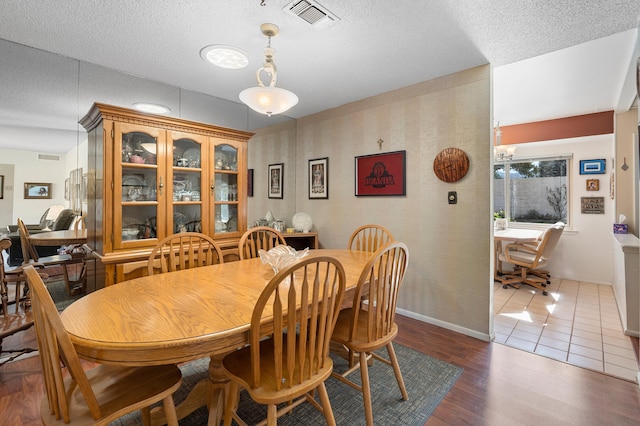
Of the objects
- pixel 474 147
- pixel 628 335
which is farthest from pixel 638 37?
pixel 628 335

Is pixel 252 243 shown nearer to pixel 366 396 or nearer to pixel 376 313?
pixel 376 313

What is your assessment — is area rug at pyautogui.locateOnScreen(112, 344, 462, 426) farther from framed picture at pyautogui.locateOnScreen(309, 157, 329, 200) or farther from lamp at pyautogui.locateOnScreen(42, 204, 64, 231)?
framed picture at pyautogui.locateOnScreen(309, 157, 329, 200)

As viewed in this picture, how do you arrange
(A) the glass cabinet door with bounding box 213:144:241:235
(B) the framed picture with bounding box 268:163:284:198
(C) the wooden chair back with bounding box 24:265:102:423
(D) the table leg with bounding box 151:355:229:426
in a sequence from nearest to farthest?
(C) the wooden chair back with bounding box 24:265:102:423 < (D) the table leg with bounding box 151:355:229:426 < (A) the glass cabinet door with bounding box 213:144:241:235 < (B) the framed picture with bounding box 268:163:284:198

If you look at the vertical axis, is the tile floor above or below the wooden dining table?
below

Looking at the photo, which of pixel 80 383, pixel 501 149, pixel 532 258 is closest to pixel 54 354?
pixel 80 383

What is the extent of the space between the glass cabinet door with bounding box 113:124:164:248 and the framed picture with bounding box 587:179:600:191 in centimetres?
559

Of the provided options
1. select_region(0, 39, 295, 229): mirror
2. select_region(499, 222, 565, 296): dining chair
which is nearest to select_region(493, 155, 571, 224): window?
select_region(499, 222, 565, 296): dining chair

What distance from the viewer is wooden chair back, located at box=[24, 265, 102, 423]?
0.92 m

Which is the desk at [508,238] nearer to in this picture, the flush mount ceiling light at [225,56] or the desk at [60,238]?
the flush mount ceiling light at [225,56]

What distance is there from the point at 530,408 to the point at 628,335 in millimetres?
1742

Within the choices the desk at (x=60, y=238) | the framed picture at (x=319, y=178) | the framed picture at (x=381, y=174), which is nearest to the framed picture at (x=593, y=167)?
the framed picture at (x=381, y=174)

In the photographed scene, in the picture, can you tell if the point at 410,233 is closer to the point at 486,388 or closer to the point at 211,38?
the point at 486,388

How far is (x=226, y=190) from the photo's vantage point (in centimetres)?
314

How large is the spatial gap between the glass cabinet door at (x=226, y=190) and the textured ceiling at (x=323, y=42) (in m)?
0.66
